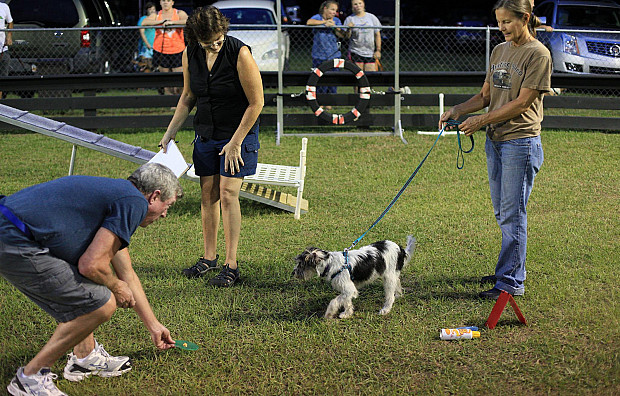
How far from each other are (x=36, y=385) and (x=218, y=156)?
2087mm

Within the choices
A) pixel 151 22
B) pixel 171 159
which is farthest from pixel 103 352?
pixel 151 22

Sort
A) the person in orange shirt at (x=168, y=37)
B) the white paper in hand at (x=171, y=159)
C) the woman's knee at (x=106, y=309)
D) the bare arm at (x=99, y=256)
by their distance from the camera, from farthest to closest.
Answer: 1. the person in orange shirt at (x=168, y=37)
2. the white paper in hand at (x=171, y=159)
3. the woman's knee at (x=106, y=309)
4. the bare arm at (x=99, y=256)

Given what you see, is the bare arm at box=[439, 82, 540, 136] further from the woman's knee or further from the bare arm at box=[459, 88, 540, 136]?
the woman's knee

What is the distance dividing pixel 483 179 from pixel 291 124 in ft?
11.9

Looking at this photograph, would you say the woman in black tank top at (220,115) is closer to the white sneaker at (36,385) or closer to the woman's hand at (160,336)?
the woman's hand at (160,336)

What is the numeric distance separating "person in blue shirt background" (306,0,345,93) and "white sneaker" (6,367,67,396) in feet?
28.6

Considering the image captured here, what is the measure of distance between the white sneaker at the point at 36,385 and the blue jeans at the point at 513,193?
2.86 m

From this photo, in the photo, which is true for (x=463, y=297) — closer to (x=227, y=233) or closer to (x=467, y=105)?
(x=467, y=105)

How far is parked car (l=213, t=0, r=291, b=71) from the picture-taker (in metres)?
12.0

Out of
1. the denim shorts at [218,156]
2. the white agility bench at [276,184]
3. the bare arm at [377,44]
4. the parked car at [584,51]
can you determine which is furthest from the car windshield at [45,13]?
the denim shorts at [218,156]

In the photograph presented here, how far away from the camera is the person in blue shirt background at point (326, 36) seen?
11.2 metres

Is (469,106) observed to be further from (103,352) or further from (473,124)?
(103,352)

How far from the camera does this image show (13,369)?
3.62 m

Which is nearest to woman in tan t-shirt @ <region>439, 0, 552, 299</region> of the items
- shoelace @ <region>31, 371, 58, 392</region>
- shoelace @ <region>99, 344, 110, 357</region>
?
shoelace @ <region>99, 344, 110, 357</region>
